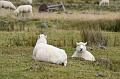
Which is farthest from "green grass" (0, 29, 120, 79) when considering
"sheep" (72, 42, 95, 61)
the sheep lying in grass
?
"sheep" (72, 42, 95, 61)

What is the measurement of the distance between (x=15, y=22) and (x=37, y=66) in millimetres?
16907

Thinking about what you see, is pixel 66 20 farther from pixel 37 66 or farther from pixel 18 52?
pixel 37 66

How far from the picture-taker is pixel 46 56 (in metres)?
15.0

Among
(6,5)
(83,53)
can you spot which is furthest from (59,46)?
(6,5)

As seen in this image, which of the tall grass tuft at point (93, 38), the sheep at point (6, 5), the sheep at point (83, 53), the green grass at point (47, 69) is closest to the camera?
the green grass at point (47, 69)

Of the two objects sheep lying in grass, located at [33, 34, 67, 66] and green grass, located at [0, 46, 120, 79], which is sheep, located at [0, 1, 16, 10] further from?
sheep lying in grass, located at [33, 34, 67, 66]

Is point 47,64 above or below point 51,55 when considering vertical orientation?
below

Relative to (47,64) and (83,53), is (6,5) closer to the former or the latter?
(83,53)

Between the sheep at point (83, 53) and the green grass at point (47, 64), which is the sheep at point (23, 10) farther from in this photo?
the sheep at point (83, 53)

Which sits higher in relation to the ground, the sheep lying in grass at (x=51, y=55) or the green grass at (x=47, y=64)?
the sheep lying in grass at (x=51, y=55)

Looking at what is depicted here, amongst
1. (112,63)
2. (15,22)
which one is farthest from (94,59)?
(15,22)

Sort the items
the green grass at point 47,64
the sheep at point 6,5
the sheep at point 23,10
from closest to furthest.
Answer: the green grass at point 47,64
the sheep at point 23,10
the sheep at point 6,5

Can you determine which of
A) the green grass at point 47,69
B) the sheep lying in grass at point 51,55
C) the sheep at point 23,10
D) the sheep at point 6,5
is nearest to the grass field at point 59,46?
the green grass at point 47,69

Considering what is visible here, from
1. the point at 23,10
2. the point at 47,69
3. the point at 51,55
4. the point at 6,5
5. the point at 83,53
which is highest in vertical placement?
the point at 51,55
